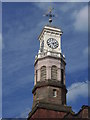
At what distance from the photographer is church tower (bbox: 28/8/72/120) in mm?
53938

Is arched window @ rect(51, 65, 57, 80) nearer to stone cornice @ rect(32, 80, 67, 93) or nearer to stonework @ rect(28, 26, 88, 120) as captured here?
stonework @ rect(28, 26, 88, 120)

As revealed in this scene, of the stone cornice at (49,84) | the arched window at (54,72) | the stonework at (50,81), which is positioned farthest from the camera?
the arched window at (54,72)

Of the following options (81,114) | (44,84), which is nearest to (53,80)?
(44,84)

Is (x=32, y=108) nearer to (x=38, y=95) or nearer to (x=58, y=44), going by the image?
(x=38, y=95)

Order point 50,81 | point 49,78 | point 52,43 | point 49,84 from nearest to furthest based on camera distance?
point 49,84
point 50,81
point 49,78
point 52,43

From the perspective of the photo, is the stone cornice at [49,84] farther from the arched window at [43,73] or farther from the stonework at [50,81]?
the arched window at [43,73]

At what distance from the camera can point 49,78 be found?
5688 centimetres

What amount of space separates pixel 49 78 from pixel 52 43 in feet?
19.3

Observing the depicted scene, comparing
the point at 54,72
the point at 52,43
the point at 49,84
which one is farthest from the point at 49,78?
the point at 52,43

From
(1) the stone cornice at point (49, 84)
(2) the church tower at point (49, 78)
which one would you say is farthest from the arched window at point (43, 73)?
(1) the stone cornice at point (49, 84)

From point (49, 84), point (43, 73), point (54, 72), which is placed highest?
point (54, 72)

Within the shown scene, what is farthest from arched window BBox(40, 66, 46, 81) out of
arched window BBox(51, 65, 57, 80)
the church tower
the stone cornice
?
arched window BBox(51, 65, 57, 80)

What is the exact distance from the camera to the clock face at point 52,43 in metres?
59.5

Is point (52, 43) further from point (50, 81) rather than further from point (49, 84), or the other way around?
point (49, 84)
